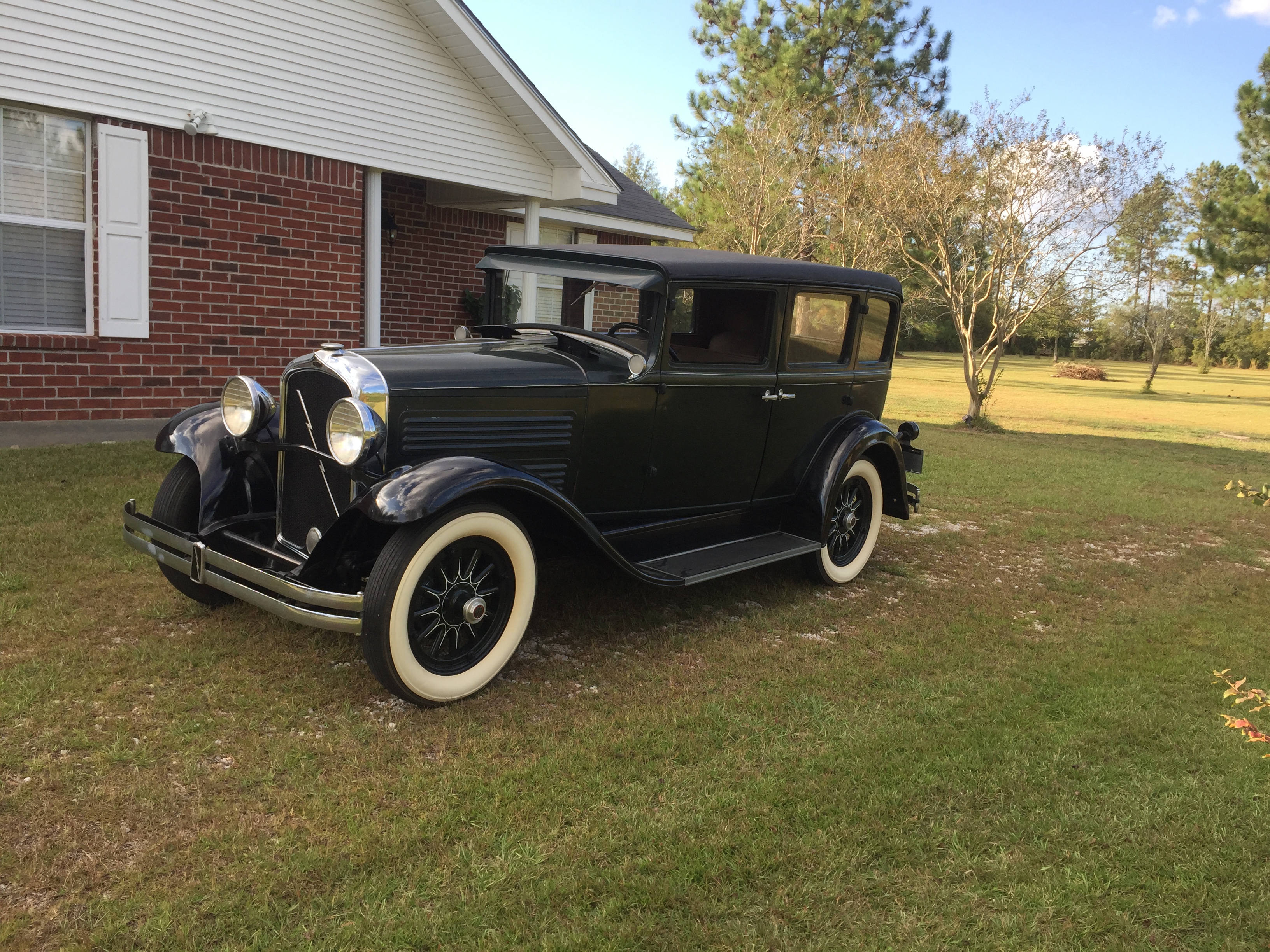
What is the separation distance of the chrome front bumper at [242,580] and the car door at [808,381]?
7.93 feet

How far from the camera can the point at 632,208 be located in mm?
13648

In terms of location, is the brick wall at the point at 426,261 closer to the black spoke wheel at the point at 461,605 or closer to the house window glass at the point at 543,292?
the house window glass at the point at 543,292

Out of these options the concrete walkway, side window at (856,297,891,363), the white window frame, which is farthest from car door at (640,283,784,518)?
the white window frame

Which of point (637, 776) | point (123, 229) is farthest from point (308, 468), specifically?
point (123, 229)

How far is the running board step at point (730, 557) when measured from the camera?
415 cm

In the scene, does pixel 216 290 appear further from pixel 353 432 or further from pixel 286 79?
pixel 353 432

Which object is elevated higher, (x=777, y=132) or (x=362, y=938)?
(x=777, y=132)

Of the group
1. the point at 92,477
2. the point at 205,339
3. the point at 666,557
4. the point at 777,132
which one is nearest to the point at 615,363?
the point at 666,557

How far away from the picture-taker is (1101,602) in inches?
213

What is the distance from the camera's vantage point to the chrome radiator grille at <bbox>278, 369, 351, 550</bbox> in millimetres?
3555

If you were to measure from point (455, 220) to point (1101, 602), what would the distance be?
943 cm

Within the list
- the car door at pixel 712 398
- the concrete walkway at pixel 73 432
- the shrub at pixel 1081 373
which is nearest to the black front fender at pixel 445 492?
the car door at pixel 712 398

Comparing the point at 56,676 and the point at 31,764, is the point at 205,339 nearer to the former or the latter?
the point at 56,676

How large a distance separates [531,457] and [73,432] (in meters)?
5.51
